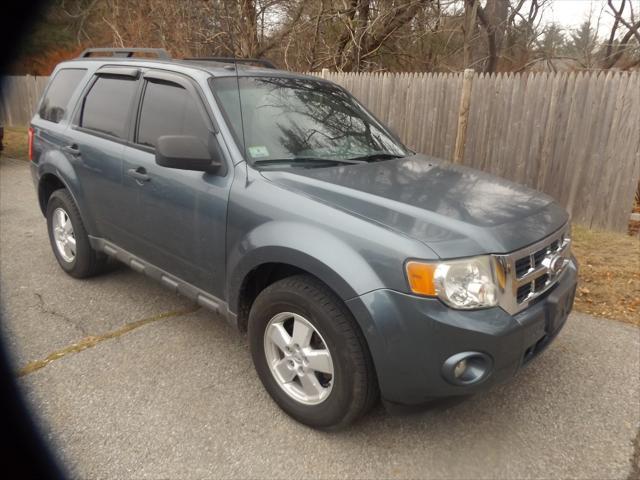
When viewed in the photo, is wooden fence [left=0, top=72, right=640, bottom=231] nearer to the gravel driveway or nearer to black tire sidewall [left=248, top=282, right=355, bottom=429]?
the gravel driveway

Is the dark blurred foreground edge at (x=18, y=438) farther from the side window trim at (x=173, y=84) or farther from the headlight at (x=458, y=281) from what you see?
the headlight at (x=458, y=281)

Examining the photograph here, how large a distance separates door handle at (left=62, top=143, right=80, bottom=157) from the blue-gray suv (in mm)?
13

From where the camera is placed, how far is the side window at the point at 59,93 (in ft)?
14.1

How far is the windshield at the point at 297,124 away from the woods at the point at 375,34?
288 inches

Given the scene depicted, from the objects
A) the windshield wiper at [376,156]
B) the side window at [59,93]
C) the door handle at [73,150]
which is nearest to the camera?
the windshield wiper at [376,156]

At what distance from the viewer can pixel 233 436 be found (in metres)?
2.55

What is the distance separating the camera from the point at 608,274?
4.78 meters

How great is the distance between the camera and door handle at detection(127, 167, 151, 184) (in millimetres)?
3246

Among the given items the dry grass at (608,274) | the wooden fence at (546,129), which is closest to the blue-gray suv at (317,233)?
the dry grass at (608,274)

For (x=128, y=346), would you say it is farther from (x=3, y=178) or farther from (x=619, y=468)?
(x=3, y=178)

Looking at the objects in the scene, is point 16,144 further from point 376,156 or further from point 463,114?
point 376,156

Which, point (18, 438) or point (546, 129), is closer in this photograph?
point (18, 438)

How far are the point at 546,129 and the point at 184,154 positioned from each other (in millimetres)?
5403

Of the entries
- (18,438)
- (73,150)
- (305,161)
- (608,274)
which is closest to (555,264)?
(305,161)
